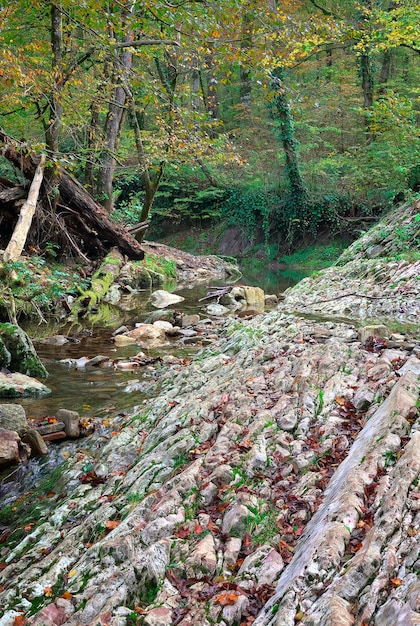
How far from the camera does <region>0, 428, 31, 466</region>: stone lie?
14.0ft

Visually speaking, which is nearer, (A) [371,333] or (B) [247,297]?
(A) [371,333]

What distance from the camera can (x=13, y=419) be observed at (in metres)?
4.70

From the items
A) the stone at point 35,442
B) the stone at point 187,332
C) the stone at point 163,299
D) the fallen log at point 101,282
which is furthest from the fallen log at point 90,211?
the stone at point 35,442

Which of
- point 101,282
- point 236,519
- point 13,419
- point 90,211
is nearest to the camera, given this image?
point 236,519

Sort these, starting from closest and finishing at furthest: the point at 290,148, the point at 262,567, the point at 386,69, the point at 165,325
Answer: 1. the point at 262,567
2. the point at 165,325
3. the point at 290,148
4. the point at 386,69

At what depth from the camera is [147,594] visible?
2289 millimetres

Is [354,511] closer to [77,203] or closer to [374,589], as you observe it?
[374,589]

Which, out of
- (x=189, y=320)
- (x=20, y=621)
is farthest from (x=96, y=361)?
(x=20, y=621)

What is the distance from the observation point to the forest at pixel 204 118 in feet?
20.2

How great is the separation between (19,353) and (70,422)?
2323 millimetres

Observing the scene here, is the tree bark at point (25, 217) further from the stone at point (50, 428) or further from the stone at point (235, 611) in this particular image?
the stone at point (235, 611)

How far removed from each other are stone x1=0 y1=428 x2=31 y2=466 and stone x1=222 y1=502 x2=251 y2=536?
2495 mm

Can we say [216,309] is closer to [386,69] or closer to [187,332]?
[187,332]

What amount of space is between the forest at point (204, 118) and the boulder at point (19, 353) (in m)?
2.43
